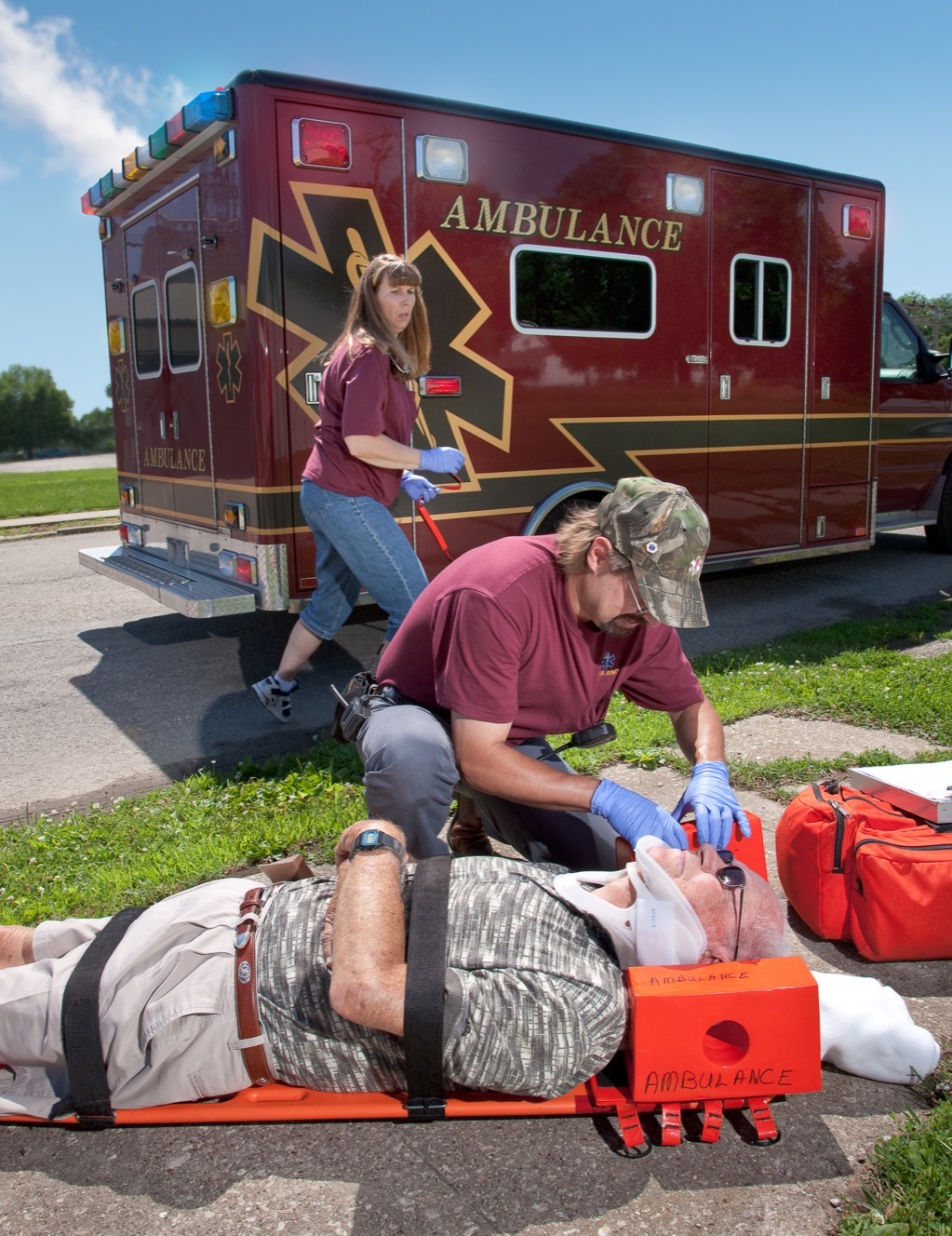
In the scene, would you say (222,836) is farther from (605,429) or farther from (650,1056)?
(605,429)

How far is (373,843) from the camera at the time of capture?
87.7 inches

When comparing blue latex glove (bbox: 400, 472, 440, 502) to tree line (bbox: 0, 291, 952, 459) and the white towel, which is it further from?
tree line (bbox: 0, 291, 952, 459)

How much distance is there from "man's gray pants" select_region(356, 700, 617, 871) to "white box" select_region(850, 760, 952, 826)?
0.84 metres

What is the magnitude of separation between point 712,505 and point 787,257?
1.74 meters

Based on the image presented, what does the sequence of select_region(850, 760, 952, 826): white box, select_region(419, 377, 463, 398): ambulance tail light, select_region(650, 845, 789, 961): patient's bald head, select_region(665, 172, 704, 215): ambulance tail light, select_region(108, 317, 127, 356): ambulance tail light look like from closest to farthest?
select_region(650, 845, 789, 961): patient's bald head, select_region(850, 760, 952, 826): white box, select_region(419, 377, 463, 398): ambulance tail light, select_region(665, 172, 704, 215): ambulance tail light, select_region(108, 317, 127, 356): ambulance tail light

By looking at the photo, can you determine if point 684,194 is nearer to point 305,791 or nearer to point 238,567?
point 238,567

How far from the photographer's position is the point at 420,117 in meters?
5.32

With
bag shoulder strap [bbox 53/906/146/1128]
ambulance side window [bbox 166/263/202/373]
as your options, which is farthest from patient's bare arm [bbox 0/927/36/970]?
ambulance side window [bbox 166/263/202/373]

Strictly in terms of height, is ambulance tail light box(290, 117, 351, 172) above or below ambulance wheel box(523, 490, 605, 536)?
above

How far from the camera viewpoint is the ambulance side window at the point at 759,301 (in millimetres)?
6832

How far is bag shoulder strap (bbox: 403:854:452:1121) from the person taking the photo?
6.68 ft

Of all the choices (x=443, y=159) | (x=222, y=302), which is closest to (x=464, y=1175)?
(x=222, y=302)

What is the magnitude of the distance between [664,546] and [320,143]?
344 centimetres

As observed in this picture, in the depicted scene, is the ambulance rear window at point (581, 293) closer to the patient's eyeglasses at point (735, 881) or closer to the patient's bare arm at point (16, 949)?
the patient's eyeglasses at point (735, 881)
